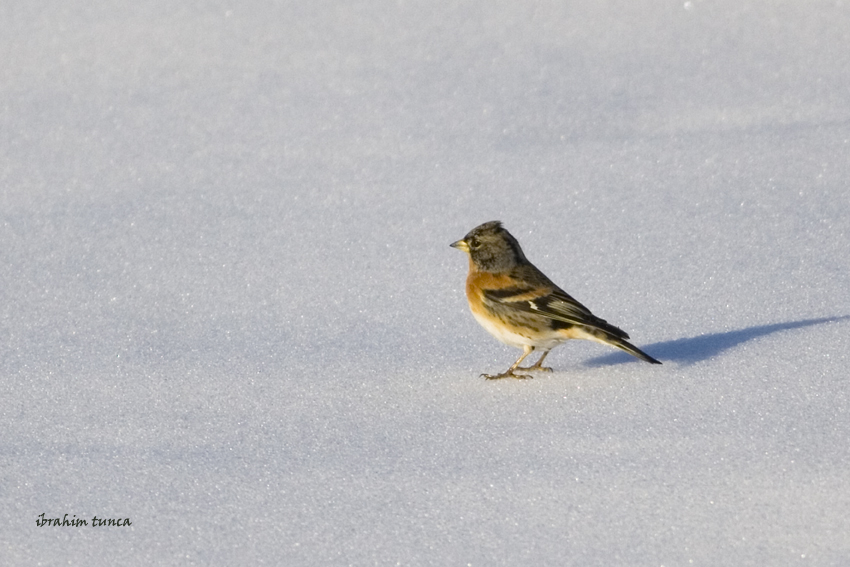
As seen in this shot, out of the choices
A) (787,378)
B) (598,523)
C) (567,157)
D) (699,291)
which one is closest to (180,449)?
(598,523)

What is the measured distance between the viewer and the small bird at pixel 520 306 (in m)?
5.10

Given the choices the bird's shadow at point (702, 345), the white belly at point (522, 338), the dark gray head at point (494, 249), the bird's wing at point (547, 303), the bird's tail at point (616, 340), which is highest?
the dark gray head at point (494, 249)

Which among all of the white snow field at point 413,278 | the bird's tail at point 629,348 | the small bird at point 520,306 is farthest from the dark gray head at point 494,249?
the bird's tail at point 629,348

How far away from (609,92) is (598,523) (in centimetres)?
536

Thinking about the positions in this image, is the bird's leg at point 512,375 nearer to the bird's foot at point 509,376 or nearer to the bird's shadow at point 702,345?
the bird's foot at point 509,376

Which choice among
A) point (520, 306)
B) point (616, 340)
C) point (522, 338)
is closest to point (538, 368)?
point (522, 338)

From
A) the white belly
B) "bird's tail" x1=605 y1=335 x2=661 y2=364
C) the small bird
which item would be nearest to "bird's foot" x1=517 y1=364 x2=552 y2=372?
the small bird

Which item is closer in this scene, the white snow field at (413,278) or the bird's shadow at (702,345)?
the white snow field at (413,278)

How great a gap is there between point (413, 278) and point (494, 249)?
0.92 m

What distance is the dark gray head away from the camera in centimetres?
552

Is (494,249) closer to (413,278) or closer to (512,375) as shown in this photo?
(512,375)

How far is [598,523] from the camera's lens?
146 inches

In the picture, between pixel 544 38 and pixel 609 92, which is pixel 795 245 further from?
pixel 544 38

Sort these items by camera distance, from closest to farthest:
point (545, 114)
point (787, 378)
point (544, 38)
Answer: point (787, 378) → point (545, 114) → point (544, 38)
